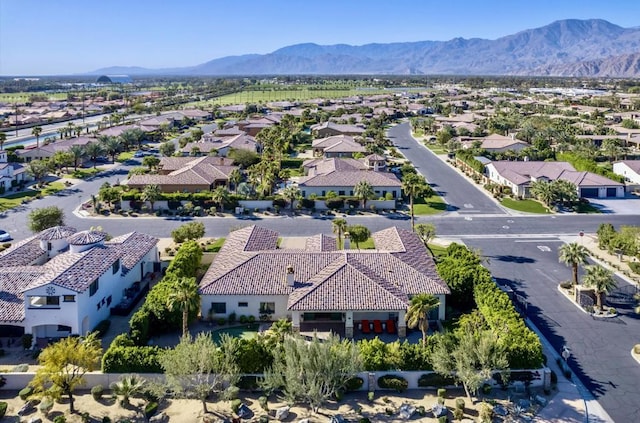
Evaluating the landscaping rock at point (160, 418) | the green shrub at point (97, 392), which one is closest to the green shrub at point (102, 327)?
the green shrub at point (97, 392)

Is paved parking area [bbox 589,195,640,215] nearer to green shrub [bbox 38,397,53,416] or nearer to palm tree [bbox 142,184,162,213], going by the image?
palm tree [bbox 142,184,162,213]

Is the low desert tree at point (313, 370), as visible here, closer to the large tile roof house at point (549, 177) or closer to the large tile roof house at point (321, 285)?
the large tile roof house at point (321, 285)

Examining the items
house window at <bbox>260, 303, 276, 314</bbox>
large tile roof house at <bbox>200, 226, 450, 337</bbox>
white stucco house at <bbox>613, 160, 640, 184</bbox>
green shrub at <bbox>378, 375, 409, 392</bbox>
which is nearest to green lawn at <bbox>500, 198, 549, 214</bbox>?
white stucco house at <bbox>613, 160, 640, 184</bbox>

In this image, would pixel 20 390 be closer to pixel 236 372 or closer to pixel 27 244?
pixel 236 372

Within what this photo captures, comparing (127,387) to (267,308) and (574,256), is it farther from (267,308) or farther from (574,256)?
(574,256)

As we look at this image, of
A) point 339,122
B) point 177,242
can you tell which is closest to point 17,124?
point 339,122
